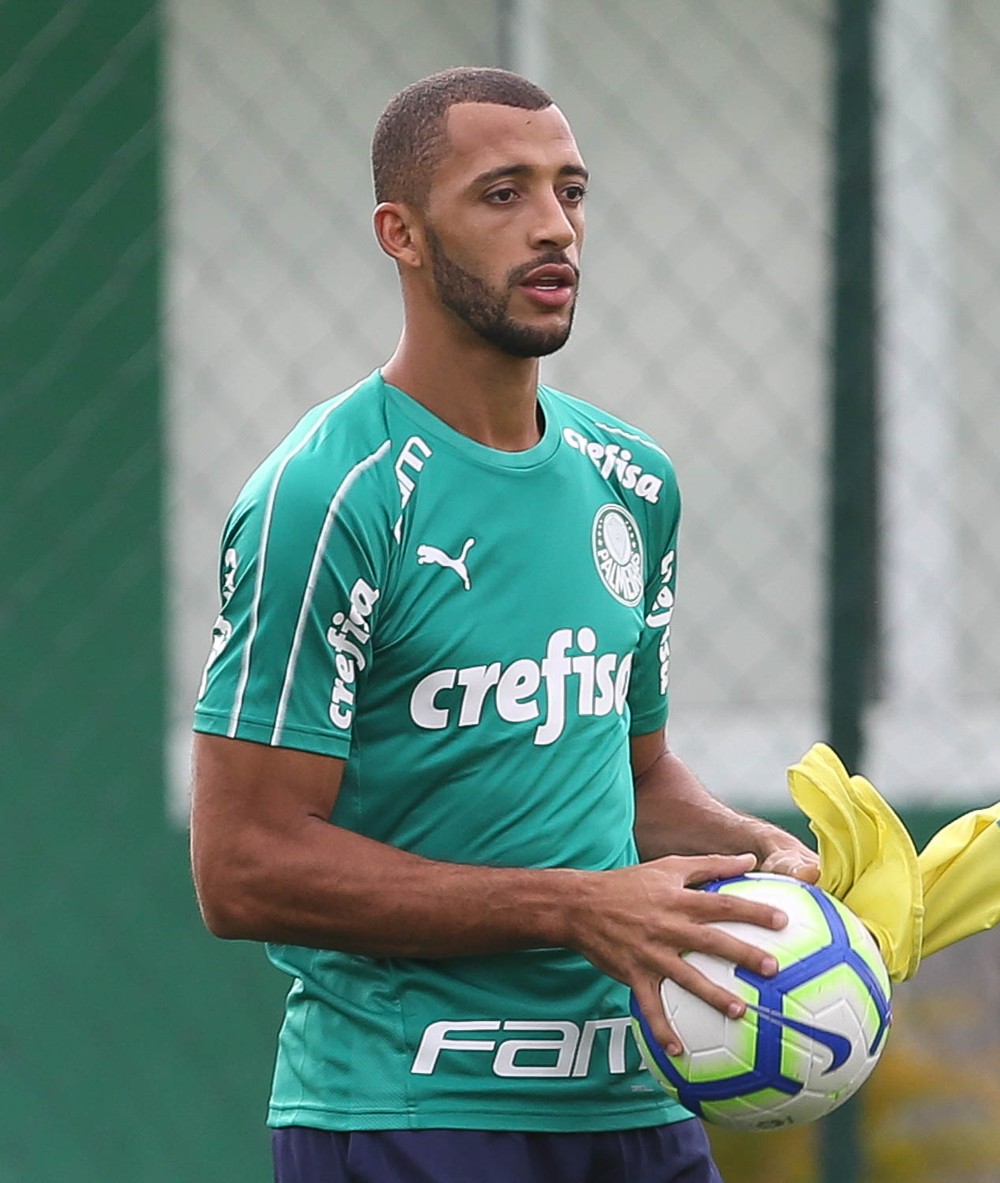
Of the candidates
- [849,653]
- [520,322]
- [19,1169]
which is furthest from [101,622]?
[520,322]

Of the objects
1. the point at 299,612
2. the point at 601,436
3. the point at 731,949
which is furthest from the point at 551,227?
the point at 731,949

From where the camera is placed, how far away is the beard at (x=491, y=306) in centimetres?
296

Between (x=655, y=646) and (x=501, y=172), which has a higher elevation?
(x=501, y=172)

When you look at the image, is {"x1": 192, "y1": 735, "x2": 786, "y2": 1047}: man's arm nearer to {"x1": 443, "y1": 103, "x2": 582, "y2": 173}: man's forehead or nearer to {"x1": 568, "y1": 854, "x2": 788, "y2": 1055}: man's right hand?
{"x1": 568, "y1": 854, "x2": 788, "y2": 1055}: man's right hand

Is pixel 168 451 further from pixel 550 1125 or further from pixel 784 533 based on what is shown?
pixel 550 1125

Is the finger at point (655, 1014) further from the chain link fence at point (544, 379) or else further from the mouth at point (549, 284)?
the chain link fence at point (544, 379)

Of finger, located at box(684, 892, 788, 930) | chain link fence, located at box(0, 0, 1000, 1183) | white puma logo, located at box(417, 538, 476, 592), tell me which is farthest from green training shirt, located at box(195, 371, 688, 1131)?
chain link fence, located at box(0, 0, 1000, 1183)

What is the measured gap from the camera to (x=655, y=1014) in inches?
105

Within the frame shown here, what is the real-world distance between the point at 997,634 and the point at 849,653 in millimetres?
1537

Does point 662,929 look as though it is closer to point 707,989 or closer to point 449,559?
point 707,989

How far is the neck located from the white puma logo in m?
0.21

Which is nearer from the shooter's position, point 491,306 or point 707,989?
point 707,989

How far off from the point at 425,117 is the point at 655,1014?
1.26 metres

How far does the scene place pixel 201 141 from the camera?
538 centimetres
